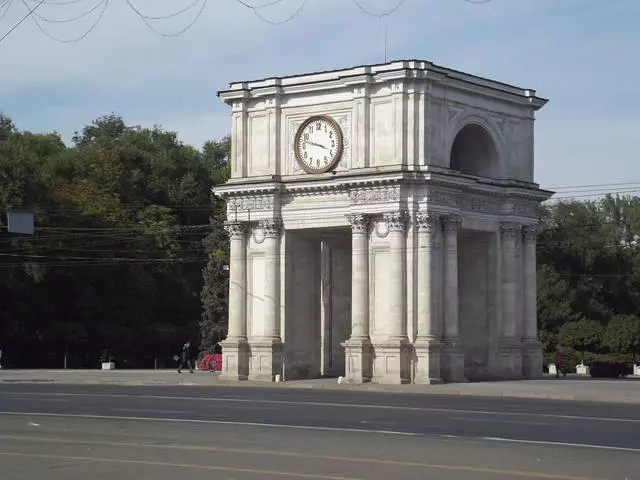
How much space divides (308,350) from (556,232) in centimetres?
4869

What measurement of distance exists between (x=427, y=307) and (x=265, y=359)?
8335 mm

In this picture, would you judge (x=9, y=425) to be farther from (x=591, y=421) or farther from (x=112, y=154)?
(x=112, y=154)

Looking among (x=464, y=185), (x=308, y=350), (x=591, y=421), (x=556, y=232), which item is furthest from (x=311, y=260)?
(x=556, y=232)

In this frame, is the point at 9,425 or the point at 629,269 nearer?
the point at 9,425

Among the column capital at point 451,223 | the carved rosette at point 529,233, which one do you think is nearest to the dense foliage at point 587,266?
the carved rosette at point 529,233

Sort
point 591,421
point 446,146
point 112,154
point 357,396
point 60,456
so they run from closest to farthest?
point 60,456 → point 591,421 → point 357,396 → point 446,146 → point 112,154

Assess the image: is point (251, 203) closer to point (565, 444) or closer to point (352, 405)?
point (352, 405)

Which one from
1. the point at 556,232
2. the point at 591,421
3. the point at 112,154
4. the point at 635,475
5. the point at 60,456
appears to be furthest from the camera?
the point at 556,232

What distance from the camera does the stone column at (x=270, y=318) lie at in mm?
57281

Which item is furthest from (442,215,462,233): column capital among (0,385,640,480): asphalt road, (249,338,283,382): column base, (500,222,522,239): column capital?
(0,385,640,480): asphalt road

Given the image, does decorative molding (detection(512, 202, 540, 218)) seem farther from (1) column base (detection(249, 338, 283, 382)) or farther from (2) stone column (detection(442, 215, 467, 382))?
(1) column base (detection(249, 338, 283, 382))

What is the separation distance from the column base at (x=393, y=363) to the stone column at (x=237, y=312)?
713 cm

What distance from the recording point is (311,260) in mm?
60281

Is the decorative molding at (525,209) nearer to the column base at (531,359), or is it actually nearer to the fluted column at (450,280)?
the fluted column at (450,280)
